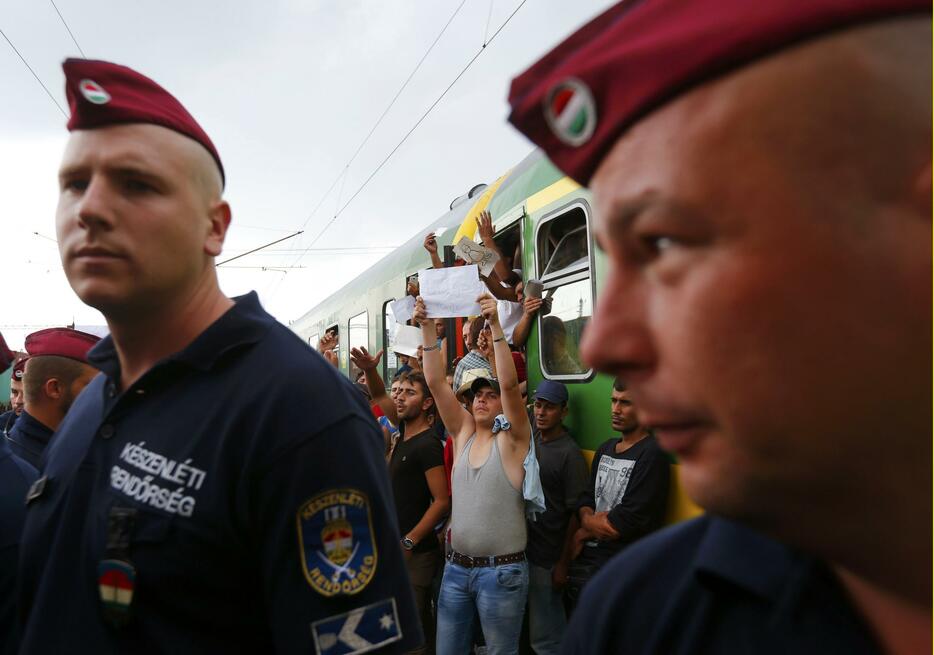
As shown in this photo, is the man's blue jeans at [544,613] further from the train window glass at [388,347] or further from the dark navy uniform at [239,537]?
the train window glass at [388,347]

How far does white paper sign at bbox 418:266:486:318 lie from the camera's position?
4184mm

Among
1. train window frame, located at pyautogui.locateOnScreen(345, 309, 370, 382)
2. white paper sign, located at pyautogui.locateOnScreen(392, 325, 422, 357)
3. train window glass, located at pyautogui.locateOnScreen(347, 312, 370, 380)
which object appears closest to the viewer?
white paper sign, located at pyautogui.locateOnScreen(392, 325, 422, 357)

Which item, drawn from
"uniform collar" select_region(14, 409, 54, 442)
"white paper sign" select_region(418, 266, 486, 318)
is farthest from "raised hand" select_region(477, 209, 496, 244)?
"uniform collar" select_region(14, 409, 54, 442)

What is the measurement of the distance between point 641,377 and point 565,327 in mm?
3286

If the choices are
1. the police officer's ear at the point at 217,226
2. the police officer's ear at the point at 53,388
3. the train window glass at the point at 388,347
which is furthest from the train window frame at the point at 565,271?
the train window glass at the point at 388,347

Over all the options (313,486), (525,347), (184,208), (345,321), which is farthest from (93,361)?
(345,321)

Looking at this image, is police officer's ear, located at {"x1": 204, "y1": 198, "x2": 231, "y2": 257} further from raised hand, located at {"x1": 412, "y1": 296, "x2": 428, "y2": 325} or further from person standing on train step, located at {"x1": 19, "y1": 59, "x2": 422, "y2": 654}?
raised hand, located at {"x1": 412, "y1": 296, "x2": 428, "y2": 325}

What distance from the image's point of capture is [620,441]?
136 inches

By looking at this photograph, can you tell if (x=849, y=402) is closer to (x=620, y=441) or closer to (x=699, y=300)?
(x=699, y=300)

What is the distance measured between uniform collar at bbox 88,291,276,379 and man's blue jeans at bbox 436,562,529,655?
2391 mm

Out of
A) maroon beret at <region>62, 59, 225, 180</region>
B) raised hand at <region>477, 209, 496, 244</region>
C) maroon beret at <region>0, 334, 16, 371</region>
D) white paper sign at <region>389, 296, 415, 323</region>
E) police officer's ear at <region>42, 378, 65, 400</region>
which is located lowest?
police officer's ear at <region>42, 378, 65, 400</region>

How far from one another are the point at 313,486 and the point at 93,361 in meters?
0.82

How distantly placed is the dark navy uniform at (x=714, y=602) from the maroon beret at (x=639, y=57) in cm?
46

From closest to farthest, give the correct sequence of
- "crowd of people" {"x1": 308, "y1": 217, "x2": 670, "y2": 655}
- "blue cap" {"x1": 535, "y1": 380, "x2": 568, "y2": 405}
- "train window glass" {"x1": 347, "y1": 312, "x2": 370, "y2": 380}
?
"crowd of people" {"x1": 308, "y1": 217, "x2": 670, "y2": 655}, "blue cap" {"x1": 535, "y1": 380, "x2": 568, "y2": 405}, "train window glass" {"x1": 347, "y1": 312, "x2": 370, "y2": 380}
